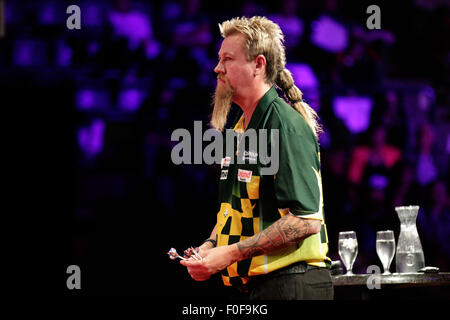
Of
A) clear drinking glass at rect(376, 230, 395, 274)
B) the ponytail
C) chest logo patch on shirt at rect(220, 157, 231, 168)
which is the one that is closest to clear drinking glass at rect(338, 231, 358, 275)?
clear drinking glass at rect(376, 230, 395, 274)

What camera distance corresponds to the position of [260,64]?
1.78m

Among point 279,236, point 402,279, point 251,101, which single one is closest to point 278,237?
point 279,236

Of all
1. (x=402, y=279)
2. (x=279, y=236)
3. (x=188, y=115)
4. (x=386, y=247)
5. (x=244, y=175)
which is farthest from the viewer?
(x=188, y=115)

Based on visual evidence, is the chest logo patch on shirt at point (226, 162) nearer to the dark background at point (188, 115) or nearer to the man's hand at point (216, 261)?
the man's hand at point (216, 261)

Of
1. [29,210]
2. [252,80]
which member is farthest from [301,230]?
[29,210]

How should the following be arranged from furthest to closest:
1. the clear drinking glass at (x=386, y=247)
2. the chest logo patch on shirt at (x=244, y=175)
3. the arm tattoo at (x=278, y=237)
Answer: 1. the clear drinking glass at (x=386, y=247)
2. the chest logo patch on shirt at (x=244, y=175)
3. the arm tattoo at (x=278, y=237)

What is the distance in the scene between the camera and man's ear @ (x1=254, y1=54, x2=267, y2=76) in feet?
5.81

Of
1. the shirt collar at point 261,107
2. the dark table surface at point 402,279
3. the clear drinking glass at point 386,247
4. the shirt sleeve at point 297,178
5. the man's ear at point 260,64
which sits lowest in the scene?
the dark table surface at point 402,279

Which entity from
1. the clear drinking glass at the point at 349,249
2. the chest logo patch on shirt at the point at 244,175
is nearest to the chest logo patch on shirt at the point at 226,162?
the chest logo patch on shirt at the point at 244,175

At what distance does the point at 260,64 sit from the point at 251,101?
12 cm

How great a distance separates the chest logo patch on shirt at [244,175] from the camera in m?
1.64

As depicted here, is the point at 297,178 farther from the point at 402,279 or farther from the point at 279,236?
the point at 402,279

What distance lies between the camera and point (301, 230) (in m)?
1.52

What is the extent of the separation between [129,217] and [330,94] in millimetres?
1903
